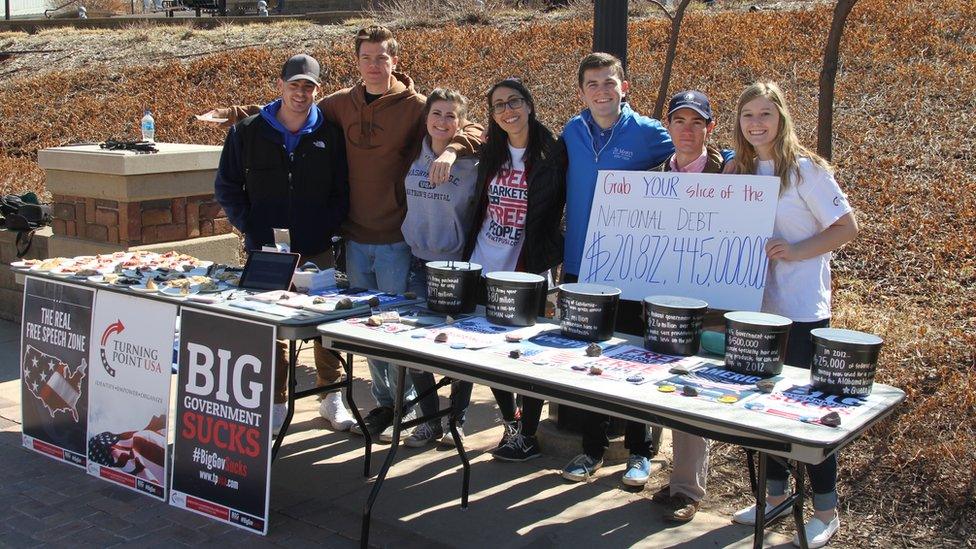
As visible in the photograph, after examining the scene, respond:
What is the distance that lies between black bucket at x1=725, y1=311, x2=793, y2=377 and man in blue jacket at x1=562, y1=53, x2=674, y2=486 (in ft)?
3.28

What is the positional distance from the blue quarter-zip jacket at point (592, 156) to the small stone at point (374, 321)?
1064 millimetres

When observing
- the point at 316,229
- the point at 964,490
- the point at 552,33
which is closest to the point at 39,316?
the point at 316,229

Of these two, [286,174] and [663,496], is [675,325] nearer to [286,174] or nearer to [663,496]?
[663,496]

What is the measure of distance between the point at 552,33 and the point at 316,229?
10783 mm

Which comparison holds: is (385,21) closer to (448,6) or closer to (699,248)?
(448,6)

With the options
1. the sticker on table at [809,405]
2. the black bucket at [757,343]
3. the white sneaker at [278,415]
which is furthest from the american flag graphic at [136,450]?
the sticker on table at [809,405]

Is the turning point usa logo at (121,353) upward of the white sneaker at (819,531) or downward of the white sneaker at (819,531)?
upward

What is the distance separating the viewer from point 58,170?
7.12 metres

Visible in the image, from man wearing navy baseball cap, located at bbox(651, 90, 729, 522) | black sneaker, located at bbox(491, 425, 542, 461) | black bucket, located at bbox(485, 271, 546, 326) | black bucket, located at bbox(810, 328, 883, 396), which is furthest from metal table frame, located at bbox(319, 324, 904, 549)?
black sneaker, located at bbox(491, 425, 542, 461)

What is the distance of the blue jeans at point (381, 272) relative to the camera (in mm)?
5316

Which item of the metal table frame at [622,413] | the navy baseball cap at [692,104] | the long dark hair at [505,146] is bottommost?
the metal table frame at [622,413]

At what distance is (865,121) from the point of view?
32.2 feet

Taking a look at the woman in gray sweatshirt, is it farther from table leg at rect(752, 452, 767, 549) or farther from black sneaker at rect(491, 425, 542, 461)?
table leg at rect(752, 452, 767, 549)

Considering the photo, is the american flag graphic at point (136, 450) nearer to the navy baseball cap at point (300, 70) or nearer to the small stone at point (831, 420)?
the navy baseball cap at point (300, 70)
